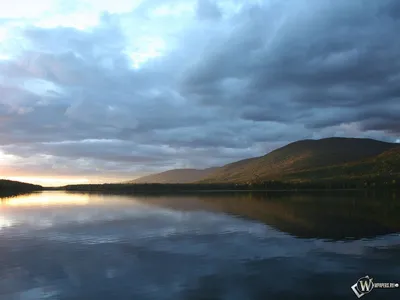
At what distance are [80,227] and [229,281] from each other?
53655 millimetres

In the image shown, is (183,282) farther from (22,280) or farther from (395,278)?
(395,278)

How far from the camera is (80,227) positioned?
8362 centimetres

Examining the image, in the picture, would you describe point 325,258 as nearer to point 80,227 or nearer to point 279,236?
point 279,236

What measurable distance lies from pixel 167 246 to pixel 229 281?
22.1 m

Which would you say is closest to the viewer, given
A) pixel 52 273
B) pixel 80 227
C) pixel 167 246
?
pixel 52 273

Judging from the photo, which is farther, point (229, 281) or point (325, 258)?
point (325, 258)

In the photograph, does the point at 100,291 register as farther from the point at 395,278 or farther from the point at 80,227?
the point at 80,227

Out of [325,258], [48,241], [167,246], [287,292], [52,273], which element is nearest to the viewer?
[287,292]

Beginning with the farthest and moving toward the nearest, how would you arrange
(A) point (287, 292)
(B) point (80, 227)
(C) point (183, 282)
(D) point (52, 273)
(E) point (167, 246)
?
(B) point (80, 227), (E) point (167, 246), (D) point (52, 273), (C) point (183, 282), (A) point (287, 292)

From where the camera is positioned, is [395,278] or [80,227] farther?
[80,227]

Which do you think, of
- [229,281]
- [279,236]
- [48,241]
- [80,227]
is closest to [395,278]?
[229,281]

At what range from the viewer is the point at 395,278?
39.7 metres

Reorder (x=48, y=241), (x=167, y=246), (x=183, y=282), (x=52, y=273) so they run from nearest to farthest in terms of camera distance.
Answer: (x=183, y=282) < (x=52, y=273) < (x=167, y=246) < (x=48, y=241)

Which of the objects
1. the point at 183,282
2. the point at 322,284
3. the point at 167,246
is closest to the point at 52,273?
the point at 183,282
